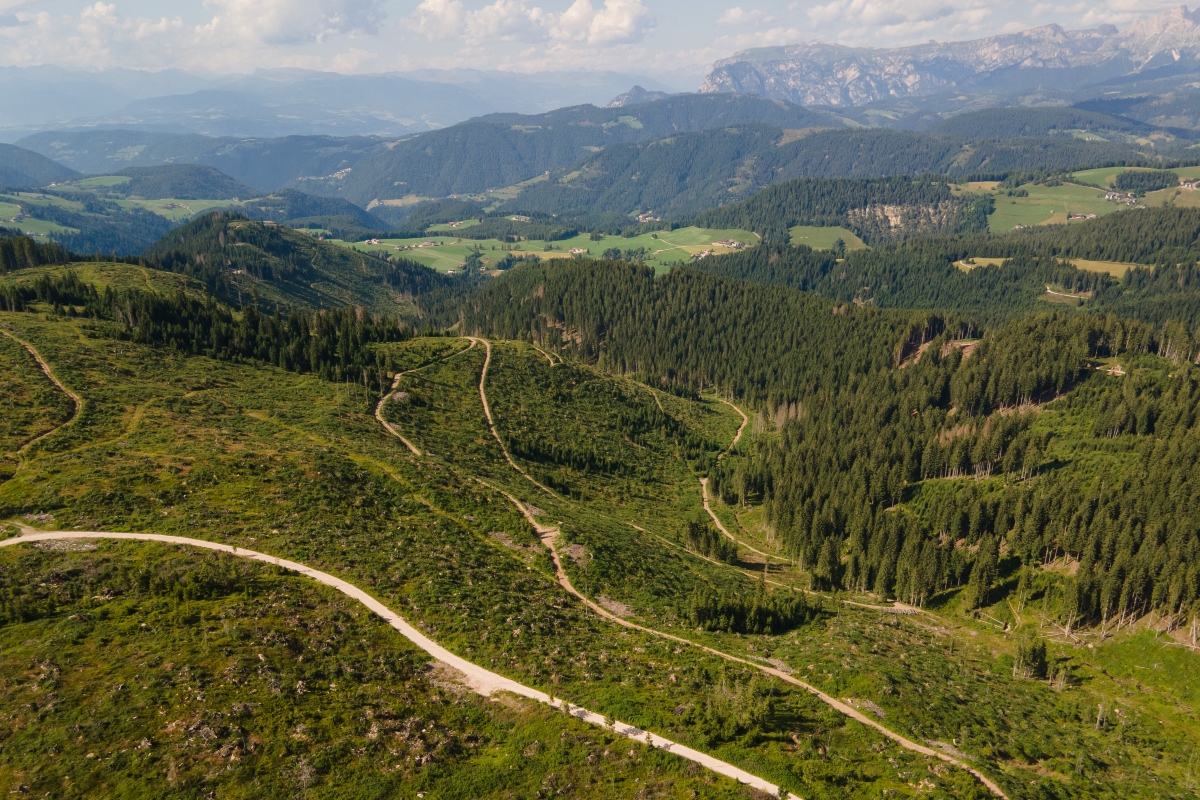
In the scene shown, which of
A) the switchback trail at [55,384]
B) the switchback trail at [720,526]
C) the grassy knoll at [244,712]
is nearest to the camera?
the grassy knoll at [244,712]

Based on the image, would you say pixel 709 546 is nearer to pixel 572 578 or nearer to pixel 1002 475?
pixel 572 578

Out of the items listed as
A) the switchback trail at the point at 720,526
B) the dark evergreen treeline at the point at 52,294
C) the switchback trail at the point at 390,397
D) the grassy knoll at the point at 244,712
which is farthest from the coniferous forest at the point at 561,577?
the dark evergreen treeline at the point at 52,294

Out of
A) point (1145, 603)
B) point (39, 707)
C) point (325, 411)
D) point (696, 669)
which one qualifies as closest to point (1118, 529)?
point (1145, 603)

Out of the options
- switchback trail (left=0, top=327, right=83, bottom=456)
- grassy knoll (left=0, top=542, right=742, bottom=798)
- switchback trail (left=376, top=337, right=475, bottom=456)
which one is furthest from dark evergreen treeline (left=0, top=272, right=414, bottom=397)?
grassy knoll (left=0, top=542, right=742, bottom=798)

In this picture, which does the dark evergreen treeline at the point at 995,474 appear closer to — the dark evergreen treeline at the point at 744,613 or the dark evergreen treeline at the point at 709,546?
the dark evergreen treeline at the point at 709,546

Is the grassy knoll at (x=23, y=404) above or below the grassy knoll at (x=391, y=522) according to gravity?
above

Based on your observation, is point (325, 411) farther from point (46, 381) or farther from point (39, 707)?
point (39, 707)

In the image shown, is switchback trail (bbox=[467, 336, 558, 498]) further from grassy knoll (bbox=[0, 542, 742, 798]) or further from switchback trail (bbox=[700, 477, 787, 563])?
grassy knoll (bbox=[0, 542, 742, 798])
